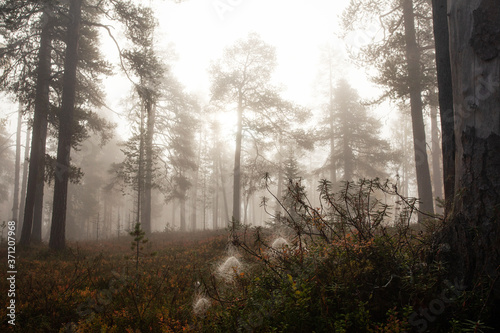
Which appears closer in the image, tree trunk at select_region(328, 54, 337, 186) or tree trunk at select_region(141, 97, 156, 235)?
tree trunk at select_region(141, 97, 156, 235)

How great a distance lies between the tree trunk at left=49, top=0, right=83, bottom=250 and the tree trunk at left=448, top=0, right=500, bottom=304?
10059mm

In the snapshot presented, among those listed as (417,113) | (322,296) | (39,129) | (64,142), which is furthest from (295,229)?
(39,129)

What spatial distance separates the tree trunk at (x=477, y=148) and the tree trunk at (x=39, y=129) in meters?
12.5

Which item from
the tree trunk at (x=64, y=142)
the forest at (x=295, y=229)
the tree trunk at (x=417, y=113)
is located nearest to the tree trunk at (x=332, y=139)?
the forest at (x=295, y=229)

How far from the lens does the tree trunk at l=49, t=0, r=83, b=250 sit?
9.05m

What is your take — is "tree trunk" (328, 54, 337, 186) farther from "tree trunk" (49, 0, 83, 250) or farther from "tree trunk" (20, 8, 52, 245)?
"tree trunk" (20, 8, 52, 245)

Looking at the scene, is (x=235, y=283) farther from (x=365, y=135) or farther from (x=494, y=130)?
(x=365, y=135)

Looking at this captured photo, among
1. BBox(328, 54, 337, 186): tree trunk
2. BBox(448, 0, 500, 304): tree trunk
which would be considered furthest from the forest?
BBox(328, 54, 337, 186): tree trunk

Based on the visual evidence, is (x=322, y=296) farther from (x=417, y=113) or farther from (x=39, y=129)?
(x=39, y=129)

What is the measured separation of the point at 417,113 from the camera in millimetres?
10930

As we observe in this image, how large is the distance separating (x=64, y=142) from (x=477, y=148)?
10641 mm

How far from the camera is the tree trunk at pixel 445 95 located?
11.6 ft

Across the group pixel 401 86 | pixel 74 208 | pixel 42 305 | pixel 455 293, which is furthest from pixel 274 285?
pixel 74 208

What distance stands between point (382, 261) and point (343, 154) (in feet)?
67.9
